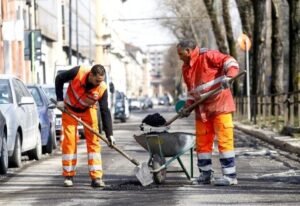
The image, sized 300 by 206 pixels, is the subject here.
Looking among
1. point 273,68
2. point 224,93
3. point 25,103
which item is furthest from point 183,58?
point 273,68

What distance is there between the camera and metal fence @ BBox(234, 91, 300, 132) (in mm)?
21609

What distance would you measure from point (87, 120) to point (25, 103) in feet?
11.7

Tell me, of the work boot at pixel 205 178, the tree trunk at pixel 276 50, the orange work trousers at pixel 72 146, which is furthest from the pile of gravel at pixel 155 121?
the tree trunk at pixel 276 50

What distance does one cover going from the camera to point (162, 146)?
11.8m

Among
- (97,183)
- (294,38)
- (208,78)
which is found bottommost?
(97,183)

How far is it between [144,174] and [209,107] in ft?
4.06

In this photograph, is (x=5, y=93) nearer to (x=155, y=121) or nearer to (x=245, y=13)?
(x=155, y=121)

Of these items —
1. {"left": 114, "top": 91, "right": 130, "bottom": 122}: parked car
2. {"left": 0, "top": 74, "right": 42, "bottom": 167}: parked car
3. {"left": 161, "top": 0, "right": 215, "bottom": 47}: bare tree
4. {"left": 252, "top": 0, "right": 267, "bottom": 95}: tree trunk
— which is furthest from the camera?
{"left": 161, "top": 0, "right": 215, "bottom": 47}: bare tree

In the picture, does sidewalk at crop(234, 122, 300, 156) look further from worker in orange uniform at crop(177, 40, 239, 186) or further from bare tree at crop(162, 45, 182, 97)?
bare tree at crop(162, 45, 182, 97)

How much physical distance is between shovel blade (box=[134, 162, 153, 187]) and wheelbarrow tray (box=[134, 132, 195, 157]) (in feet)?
0.98

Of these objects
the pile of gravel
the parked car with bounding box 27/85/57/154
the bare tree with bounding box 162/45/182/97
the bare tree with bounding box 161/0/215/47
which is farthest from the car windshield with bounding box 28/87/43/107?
the bare tree with bounding box 162/45/182/97

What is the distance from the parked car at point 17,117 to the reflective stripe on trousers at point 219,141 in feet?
12.4

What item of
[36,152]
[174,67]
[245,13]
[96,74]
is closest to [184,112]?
[96,74]

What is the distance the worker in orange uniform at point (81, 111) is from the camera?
39.2 ft
